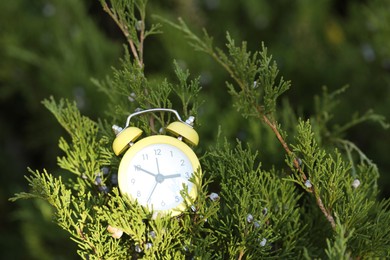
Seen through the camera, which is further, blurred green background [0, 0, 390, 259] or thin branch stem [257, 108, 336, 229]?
blurred green background [0, 0, 390, 259]

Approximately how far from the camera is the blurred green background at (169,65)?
68.1 inches

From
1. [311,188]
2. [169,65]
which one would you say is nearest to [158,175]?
[311,188]

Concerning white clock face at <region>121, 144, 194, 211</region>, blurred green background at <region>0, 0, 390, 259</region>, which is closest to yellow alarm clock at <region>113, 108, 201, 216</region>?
white clock face at <region>121, 144, 194, 211</region>

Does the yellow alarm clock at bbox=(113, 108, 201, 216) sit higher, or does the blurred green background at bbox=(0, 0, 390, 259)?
the blurred green background at bbox=(0, 0, 390, 259)

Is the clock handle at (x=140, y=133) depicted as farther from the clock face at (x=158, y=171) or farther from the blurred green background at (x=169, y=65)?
the blurred green background at (x=169, y=65)

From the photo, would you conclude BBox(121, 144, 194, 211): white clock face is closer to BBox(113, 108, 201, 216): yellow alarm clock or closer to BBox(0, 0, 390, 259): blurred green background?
BBox(113, 108, 201, 216): yellow alarm clock

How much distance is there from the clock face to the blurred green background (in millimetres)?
676

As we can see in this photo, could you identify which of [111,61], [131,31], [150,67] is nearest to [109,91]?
[131,31]

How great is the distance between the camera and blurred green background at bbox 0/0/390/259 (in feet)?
5.68

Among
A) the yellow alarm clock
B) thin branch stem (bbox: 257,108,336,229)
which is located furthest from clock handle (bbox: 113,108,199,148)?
thin branch stem (bbox: 257,108,336,229)

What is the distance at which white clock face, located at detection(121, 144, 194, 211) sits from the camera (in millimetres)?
749

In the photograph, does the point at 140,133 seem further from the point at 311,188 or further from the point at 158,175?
the point at 311,188

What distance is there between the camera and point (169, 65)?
1.97 metres

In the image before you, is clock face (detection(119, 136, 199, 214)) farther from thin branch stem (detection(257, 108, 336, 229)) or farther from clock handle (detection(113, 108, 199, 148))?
thin branch stem (detection(257, 108, 336, 229))
